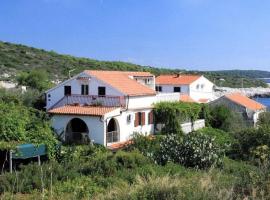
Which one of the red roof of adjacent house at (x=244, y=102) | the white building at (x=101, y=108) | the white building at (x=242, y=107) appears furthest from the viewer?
the red roof of adjacent house at (x=244, y=102)

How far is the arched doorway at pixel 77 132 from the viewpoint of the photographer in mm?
34969

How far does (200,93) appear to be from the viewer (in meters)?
62.4

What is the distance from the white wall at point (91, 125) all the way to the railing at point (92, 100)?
91.7 inches

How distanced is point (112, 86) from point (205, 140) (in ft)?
51.7

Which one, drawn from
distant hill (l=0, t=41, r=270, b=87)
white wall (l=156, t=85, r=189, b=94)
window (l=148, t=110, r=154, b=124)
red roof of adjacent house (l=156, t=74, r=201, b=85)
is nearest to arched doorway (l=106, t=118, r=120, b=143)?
window (l=148, t=110, r=154, b=124)

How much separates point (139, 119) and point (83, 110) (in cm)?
511

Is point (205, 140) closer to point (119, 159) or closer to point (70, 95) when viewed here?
point (119, 159)

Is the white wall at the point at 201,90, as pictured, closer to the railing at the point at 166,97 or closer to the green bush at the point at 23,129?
the railing at the point at 166,97

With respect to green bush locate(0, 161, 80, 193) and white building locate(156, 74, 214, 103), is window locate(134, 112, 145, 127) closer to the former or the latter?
white building locate(156, 74, 214, 103)

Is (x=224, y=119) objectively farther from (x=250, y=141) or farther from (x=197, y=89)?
(x=250, y=141)

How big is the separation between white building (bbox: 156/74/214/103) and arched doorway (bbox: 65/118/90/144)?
2367 centimetres

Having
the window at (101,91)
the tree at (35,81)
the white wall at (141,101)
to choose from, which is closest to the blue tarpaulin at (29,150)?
the window at (101,91)

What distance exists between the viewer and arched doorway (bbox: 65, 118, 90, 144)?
115 ft

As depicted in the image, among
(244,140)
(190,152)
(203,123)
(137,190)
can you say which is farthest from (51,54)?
(137,190)
